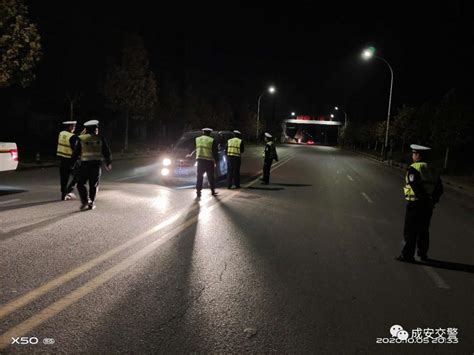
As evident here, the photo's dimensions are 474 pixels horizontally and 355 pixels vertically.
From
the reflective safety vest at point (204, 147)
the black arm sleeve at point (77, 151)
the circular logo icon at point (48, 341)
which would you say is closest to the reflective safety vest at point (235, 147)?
the reflective safety vest at point (204, 147)

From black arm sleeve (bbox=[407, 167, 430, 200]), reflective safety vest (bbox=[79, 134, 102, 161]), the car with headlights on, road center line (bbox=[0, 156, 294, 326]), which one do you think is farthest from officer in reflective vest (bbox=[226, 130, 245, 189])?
black arm sleeve (bbox=[407, 167, 430, 200])

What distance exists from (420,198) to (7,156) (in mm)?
9561

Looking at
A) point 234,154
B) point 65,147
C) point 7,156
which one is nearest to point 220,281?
point 65,147

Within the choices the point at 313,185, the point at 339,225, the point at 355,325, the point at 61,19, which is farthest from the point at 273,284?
the point at 61,19

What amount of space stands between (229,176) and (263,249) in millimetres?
7371

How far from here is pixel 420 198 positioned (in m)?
6.00

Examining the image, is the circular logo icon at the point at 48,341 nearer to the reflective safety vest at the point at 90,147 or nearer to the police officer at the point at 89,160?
the police officer at the point at 89,160

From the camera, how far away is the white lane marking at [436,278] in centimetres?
528

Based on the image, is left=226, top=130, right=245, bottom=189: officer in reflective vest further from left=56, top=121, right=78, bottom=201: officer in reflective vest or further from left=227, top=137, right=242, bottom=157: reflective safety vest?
left=56, top=121, right=78, bottom=201: officer in reflective vest

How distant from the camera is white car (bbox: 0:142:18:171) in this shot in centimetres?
1077

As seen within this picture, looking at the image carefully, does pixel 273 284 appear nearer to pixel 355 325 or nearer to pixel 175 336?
pixel 355 325

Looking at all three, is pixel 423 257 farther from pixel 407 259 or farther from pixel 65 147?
pixel 65 147

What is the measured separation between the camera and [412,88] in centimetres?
6400

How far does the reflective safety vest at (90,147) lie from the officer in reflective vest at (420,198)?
20.5ft
